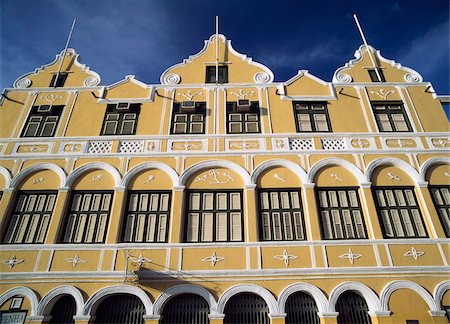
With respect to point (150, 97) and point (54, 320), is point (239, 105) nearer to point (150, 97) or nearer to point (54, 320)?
point (150, 97)

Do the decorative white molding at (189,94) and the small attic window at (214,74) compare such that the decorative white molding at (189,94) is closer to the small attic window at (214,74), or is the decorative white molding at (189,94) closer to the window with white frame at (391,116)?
the small attic window at (214,74)

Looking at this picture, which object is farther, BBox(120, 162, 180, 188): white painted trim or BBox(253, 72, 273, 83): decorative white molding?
BBox(253, 72, 273, 83): decorative white molding

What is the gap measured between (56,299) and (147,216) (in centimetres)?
366

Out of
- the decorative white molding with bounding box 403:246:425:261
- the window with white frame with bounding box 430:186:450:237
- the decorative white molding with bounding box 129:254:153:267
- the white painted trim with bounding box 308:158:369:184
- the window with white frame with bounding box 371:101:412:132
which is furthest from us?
the window with white frame with bounding box 371:101:412:132

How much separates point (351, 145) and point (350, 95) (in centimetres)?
273

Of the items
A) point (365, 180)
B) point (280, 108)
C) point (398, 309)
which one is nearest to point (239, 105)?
point (280, 108)

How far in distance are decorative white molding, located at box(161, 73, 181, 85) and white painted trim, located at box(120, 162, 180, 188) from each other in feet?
14.2

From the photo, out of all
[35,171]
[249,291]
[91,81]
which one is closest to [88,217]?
[35,171]

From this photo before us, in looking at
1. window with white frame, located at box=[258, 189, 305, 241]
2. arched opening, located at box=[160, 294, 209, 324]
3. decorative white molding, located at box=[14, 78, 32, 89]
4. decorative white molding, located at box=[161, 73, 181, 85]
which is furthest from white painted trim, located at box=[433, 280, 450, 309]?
decorative white molding, located at box=[14, 78, 32, 89]

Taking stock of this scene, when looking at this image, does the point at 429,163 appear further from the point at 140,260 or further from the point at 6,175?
the point at 6,175

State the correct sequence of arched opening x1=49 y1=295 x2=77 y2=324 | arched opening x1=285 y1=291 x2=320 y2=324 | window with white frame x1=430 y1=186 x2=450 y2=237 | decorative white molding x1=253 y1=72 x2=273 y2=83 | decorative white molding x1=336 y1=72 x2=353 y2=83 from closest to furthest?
1. arched opening x1=285 y1=291 x2=320 y2=324
2. arched opening x1=49 y1=295 x2=77 y2=324
3. window with white frame x1=430 y1=186 x2=450 y2=237
4. decorative white molding x1=253 y1=72 x2=273 y2=83
5. decorative white molding x1=336 y1=72 x2=353 y2=83

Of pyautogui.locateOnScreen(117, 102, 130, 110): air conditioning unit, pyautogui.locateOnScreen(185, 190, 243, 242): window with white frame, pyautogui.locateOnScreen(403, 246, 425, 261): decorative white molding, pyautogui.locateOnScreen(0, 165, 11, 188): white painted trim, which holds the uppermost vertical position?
pyautogui.locateOnScreen(117, 102, 130, 110): air conditioning unit

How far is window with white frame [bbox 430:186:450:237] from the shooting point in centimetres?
1120

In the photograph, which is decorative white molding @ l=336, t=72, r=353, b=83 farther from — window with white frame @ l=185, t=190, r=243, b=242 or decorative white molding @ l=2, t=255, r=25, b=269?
decorative white molding @ l=2, t=255, r=25, b=269
